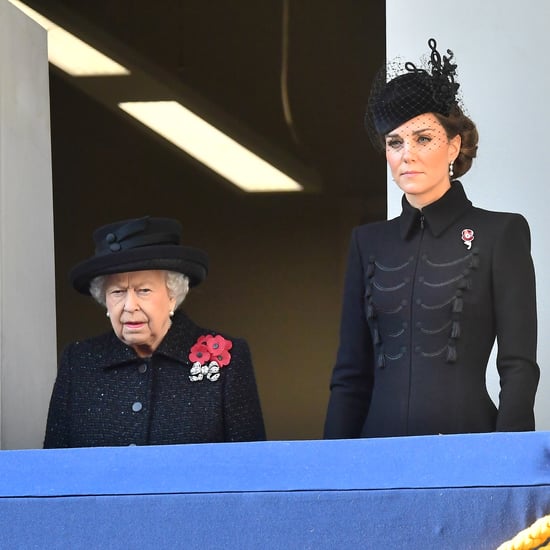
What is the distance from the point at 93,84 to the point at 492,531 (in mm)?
5108

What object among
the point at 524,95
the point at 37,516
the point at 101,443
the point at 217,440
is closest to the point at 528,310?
the point at 217,440

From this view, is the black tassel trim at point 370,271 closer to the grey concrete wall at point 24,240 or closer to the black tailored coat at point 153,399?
the black tailored coat at point 153,399

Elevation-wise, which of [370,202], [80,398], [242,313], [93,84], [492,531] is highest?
[93,84]

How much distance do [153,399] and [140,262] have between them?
0.94 ft

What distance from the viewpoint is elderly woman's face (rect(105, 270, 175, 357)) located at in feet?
9.53

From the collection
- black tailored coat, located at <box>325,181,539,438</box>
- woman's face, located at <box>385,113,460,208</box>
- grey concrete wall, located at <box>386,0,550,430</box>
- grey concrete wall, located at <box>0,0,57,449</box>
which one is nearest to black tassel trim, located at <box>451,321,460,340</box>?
black tailored coat, located at <box>325,181,539,438</box>

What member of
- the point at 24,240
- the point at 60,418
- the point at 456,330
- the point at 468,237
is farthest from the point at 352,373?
the point at 24,240

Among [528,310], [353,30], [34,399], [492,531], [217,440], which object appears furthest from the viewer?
[353,30]

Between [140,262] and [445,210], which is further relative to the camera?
[140,262]

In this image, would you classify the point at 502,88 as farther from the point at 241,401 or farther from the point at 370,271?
the point at 241,401

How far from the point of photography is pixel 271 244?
21.8 feet

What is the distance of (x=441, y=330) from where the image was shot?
2.67 m

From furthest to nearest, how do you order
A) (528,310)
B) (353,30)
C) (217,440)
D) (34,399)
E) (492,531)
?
(353,30), (34,399), (217,440), (528,310), (492,531)

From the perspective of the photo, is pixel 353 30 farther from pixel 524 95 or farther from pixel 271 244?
pixel 524 95
